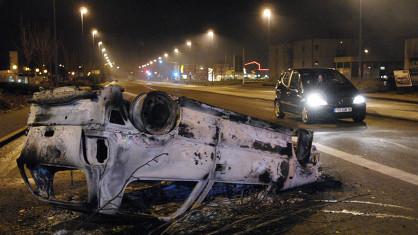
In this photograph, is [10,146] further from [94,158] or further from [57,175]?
[94,158]

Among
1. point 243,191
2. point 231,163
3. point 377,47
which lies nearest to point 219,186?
point 243,191

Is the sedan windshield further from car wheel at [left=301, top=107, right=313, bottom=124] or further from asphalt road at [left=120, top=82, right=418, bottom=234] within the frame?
asphalt road at [left=120, top=82, right=418, bottom=234]

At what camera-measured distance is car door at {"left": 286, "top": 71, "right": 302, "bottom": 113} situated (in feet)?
49.5

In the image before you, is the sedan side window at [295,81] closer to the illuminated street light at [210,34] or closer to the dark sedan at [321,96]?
the dark sedan at [321,96]

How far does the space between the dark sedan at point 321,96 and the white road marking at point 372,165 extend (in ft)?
14.2

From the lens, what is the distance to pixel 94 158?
15.3 ft

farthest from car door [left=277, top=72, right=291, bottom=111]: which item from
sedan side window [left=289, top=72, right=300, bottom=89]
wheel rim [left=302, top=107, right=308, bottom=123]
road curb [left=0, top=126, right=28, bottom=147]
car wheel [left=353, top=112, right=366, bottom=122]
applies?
road curb [left=0, top=126, right=28, bottom=147]

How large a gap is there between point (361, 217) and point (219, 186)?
1.79m

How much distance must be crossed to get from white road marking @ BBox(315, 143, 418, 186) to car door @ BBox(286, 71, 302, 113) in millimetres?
5114

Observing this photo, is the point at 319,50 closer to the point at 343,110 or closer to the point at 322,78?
the point at 322,78

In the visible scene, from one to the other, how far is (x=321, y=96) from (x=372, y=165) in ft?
20.7

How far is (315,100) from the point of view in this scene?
46.9ft

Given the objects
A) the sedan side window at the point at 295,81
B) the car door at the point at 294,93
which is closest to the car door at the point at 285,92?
the car door at the point at 294,93

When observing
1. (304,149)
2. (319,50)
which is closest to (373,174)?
(304,149)
